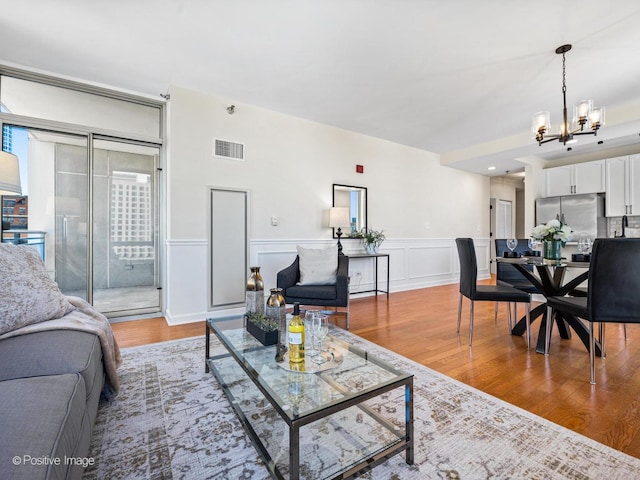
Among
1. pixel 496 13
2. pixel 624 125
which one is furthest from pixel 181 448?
pixel 624 125

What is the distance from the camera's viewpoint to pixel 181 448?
54.2 inches

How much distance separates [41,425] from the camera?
0.82m

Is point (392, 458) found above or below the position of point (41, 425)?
below

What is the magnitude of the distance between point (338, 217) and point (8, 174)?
132 inches

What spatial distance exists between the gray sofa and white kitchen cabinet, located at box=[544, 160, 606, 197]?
677cm

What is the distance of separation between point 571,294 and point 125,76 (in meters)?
5.13

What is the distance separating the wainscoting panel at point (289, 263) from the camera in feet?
11.1

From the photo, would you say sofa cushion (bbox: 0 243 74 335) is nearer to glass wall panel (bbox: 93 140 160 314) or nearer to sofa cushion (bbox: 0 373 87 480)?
sofa cushion (bbox: 0 373 87 480)

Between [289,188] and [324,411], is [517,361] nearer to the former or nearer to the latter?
[324,411]

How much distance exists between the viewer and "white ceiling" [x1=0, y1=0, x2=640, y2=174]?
7.24 ft

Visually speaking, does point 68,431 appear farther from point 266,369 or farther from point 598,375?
point 598,375

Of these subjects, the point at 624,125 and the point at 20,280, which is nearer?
the point at 20,280

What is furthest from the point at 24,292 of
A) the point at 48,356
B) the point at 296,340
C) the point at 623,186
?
the point at 623,186

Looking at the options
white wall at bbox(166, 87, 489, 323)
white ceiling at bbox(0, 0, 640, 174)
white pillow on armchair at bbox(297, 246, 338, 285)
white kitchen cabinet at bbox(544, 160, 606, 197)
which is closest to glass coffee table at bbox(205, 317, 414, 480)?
white pillow on armchair at bbox(297, 246, 338, 285)
